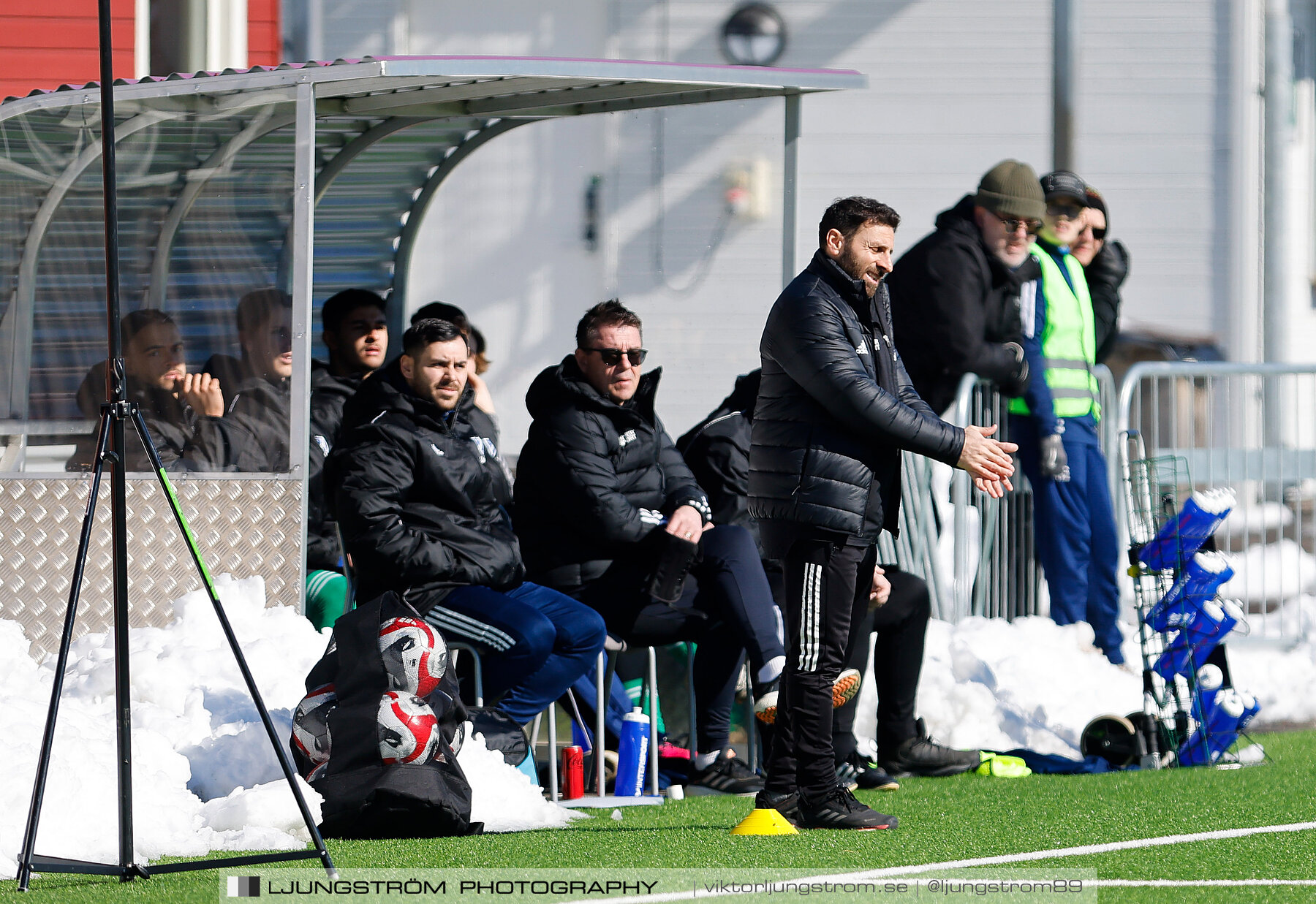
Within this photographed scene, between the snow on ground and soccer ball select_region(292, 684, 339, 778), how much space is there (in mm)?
134

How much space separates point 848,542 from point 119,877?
7.06ft

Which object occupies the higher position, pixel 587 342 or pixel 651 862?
pixel 587 342

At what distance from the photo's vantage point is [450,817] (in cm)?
563

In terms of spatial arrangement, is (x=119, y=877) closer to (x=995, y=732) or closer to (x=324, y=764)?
(x=324, y=764)

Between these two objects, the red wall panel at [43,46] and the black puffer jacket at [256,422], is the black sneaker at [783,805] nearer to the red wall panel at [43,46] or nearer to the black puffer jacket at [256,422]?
the black puffer jacket at [256,422]

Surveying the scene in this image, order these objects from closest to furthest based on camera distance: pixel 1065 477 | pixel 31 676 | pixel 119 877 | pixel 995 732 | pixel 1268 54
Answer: pixel 119 877 → pixel 31 676 → pixel 995 732 → pixel 1065 477 → pixel 1268 54

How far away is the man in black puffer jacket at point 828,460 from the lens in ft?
18.1

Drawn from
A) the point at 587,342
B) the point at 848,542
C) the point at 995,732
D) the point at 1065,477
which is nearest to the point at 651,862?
the point at 848,542

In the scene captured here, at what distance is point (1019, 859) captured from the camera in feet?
17.1

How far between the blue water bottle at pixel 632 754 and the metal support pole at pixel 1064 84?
9.48 m

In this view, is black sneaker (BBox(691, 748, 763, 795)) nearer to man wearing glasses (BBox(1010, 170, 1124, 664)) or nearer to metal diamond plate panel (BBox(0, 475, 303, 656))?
metal diamond plate panel (BBox(0, 475, 303, 656))

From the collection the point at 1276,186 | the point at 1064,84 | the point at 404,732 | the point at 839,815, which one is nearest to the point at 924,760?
the point at 839,815

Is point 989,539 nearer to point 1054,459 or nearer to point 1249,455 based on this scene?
point 1054,459

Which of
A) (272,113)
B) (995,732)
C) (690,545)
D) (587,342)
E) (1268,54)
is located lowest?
(995,732)
